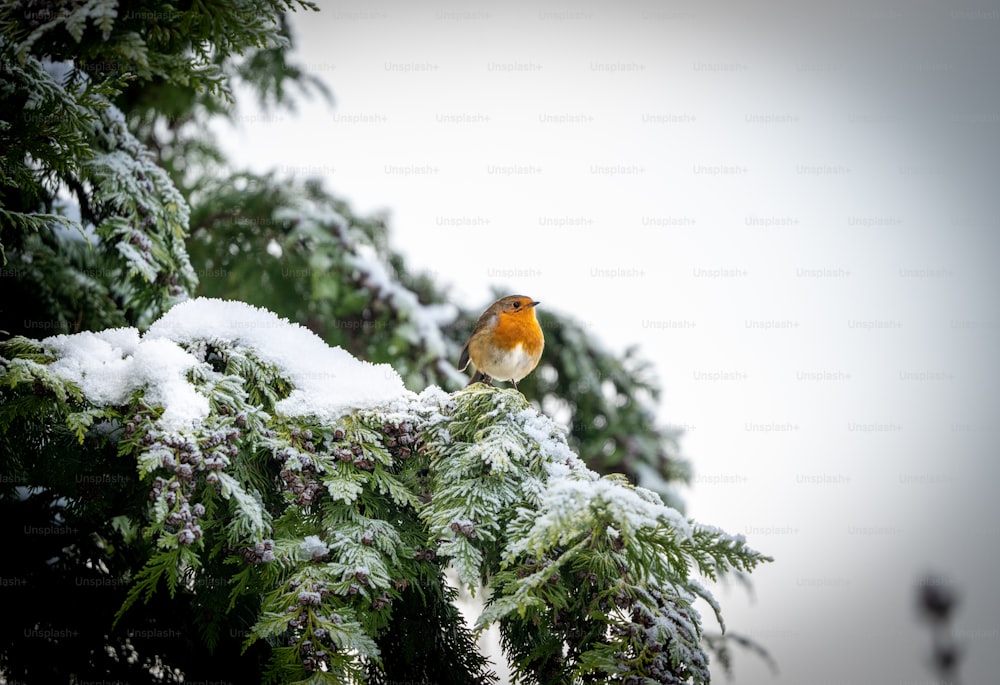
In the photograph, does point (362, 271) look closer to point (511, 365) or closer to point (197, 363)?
point (511, 365)

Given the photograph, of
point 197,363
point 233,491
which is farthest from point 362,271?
point 233,491

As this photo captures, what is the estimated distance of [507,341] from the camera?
372cm

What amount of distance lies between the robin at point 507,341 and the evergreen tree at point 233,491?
1753 millimetres

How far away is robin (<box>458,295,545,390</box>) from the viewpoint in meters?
3.74

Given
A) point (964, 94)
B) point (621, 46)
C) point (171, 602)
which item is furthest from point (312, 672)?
point (621, 46)

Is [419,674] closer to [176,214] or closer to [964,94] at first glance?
[176,214]

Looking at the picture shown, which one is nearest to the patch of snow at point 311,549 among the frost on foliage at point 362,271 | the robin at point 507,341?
the frost on foliage at point 362,271

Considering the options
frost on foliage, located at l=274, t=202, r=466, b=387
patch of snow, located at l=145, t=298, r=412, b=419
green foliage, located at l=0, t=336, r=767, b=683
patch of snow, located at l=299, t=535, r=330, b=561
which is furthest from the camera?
frost on foliage, located at l=274, t=202, r=466, b=387

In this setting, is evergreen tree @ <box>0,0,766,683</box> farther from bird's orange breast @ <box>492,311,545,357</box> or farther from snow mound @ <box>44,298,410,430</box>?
bird's orange breast @ <box>492,311,545,357</box>

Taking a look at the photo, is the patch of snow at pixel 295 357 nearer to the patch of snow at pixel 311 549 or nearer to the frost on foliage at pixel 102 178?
the patch of snow at pixel 311 549

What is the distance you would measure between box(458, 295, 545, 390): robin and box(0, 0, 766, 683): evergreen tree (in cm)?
175

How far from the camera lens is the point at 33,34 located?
5.78 ft

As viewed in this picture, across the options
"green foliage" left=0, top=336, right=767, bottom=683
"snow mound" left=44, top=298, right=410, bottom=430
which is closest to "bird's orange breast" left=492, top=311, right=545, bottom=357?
"snow mound" left=44, top=298, right=410, bottom=430

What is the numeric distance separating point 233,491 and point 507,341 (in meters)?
2.48
